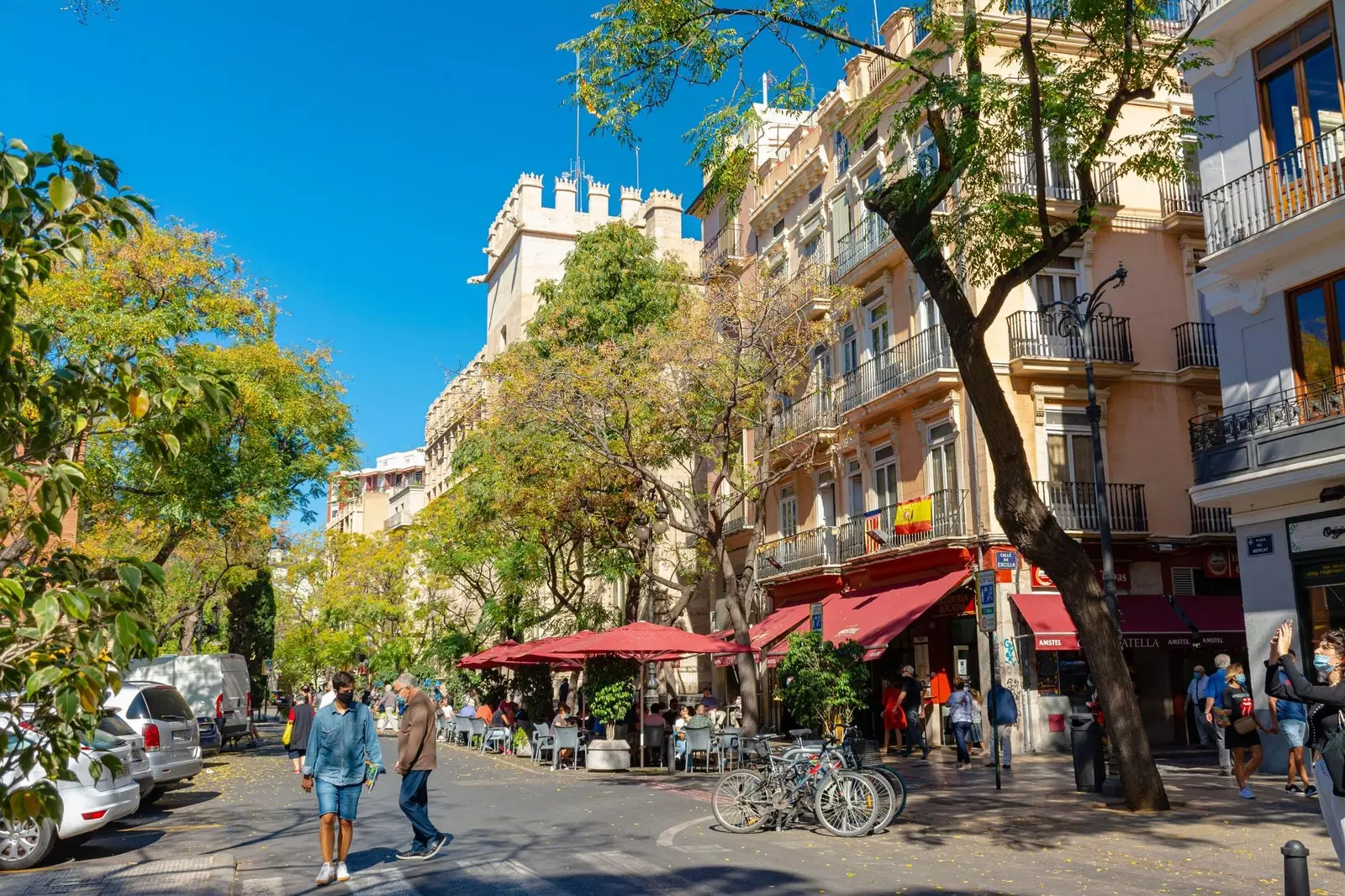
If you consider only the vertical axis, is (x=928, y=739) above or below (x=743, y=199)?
below

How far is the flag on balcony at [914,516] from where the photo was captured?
2661 cm

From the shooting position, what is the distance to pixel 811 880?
9.41 metres

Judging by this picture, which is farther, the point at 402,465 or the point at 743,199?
the point at 402,465

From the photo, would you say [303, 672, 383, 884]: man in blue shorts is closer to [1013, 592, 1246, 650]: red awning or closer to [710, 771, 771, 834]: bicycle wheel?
[710, 771, 771, 834]: bicycle wheel

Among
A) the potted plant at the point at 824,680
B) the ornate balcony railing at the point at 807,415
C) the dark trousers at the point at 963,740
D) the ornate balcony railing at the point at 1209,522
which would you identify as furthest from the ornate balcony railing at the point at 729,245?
the potted plant at the point at 824,680

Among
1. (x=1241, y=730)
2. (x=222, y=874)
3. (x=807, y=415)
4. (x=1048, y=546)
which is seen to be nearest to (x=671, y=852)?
(x=222, y=874)

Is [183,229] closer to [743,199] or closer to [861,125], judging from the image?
[861,125]

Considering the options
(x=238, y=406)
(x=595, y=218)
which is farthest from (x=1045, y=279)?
(x=595, y=218)

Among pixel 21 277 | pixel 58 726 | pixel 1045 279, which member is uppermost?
pixel 1045 279

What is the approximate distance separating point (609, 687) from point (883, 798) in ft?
38.7

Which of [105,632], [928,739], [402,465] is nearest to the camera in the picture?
[105,632]

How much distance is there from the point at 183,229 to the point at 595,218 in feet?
124

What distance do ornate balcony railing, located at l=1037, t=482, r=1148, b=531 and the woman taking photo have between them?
17.3 metres

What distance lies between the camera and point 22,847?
11.4 metres
